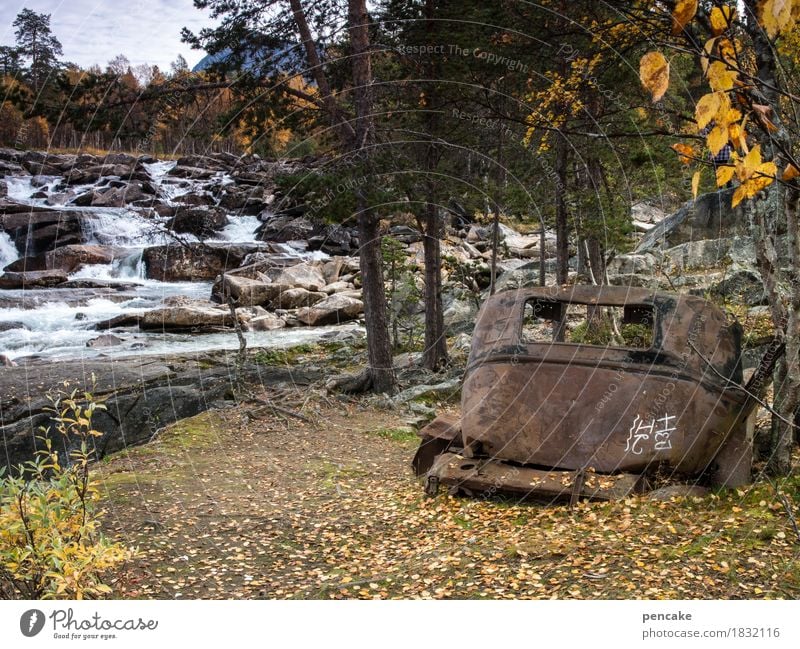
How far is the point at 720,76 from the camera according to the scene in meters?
2.10

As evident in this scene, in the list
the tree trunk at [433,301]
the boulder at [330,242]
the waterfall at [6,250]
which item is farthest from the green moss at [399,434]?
the boulder at [330,242]

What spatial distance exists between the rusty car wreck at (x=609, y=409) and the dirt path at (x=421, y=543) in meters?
0.25

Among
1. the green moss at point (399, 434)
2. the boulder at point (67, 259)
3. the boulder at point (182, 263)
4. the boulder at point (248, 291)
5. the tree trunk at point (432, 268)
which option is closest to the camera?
the green moss at point (399, 434)

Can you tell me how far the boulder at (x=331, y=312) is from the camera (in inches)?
831

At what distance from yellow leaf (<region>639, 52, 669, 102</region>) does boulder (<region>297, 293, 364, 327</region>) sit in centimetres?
1928

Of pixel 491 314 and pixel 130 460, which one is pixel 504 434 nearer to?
pixel 491 314

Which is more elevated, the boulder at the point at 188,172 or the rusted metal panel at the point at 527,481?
the boulder at the point at 188,172

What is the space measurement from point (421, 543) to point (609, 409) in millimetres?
1835

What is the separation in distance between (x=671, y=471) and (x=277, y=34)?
32.4 ft

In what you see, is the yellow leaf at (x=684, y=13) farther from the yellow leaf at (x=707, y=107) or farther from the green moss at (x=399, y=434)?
the green moss at (x=399, y=434)

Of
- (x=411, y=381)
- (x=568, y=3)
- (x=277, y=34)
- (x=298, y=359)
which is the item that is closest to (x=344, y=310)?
(x=298, y=359)

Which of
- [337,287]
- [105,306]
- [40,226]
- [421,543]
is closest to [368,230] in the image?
[421,543]

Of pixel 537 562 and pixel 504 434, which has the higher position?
pixel 504 434

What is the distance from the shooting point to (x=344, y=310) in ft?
70.8
